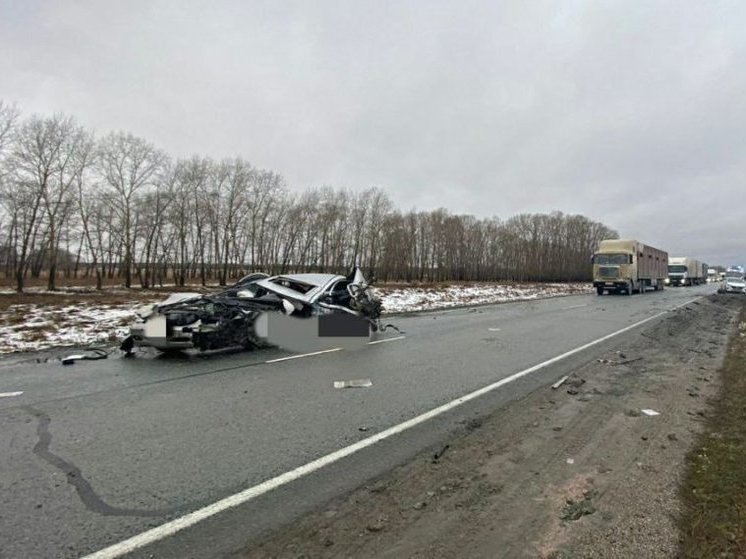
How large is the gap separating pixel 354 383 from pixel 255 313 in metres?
3.65

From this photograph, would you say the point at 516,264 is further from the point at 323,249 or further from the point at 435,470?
the point at 435,470

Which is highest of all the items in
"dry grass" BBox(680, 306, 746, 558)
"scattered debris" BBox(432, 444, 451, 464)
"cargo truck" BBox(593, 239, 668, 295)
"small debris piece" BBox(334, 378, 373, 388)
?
"cargo truck" BBox(593, 239, 668, 295)

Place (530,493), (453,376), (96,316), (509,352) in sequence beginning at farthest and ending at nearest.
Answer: (96,316) < (509,352) < (453,376) < (530,493)

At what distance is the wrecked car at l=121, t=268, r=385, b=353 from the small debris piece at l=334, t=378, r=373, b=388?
330 centimetres

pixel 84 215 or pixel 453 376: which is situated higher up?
pixel 84 215

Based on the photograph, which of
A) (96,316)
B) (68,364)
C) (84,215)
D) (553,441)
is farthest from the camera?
(84,215)

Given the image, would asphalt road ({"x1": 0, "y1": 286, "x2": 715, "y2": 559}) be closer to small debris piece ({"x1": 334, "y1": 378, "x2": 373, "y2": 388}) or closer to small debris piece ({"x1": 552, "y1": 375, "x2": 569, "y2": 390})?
small debris piece ({"x1": 334, "y1": 378, "x2": 373, "y2": 388})

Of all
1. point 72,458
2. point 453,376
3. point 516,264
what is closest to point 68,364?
point 72,458

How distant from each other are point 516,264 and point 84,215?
86207 mm

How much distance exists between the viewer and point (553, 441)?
453 centimetres

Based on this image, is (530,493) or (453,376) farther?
(453,376)

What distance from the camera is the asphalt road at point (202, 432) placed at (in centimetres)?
292

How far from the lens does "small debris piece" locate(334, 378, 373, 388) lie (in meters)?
6.54

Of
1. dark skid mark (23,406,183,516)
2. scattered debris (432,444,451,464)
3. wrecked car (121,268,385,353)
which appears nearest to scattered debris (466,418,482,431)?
scattered debris (432,444,451,464)
